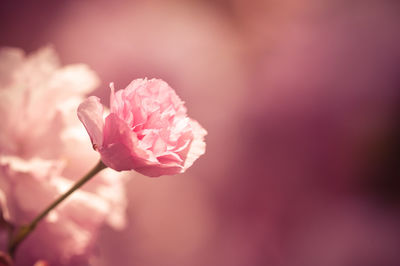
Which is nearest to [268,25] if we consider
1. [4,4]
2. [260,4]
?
[260,4]

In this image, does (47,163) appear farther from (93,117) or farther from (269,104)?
(269,104)

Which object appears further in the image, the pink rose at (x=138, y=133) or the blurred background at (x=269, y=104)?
the blurred background at (x=269, y=104)

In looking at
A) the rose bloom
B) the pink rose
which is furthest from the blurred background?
the pink rose

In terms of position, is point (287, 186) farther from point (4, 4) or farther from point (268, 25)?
point (4, 4)

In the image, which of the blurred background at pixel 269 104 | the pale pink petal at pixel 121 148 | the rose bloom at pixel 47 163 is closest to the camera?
the pale pink petal at pixel 121 148

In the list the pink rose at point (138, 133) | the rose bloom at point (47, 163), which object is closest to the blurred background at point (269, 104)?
the rose bloom at point (47, 163)

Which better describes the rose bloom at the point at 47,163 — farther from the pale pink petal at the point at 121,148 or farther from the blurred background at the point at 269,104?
the blurred background at the point at 269,104

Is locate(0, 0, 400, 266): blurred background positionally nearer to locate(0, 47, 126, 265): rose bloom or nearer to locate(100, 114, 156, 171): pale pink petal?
locate(0, 47, 126, 265): rose bloom

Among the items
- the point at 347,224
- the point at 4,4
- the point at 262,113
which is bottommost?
the point at 347,224
